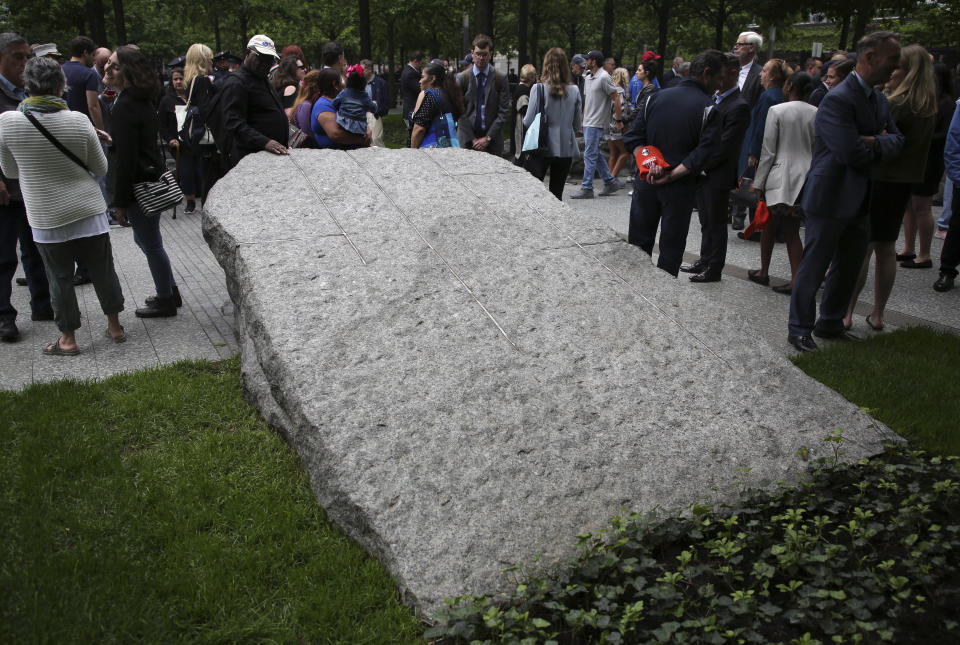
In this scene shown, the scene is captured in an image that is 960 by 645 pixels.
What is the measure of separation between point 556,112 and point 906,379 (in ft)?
17.3

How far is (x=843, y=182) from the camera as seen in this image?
5.38 meters

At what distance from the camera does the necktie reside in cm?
909

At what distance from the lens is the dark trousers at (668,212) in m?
6.08

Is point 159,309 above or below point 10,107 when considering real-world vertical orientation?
below

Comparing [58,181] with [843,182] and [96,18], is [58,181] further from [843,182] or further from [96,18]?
[96,18]

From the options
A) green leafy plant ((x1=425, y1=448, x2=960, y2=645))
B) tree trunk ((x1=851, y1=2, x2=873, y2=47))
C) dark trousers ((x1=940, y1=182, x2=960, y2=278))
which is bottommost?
green leafy plant ((x1=425, y1=448, x2=960, y2=645))

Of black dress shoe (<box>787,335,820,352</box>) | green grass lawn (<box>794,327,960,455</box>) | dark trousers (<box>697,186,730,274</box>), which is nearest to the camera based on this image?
green grass lawn (<box>794,327,960,455</box>)

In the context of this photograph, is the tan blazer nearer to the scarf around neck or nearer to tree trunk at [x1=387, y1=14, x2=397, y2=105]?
the scarf around neck

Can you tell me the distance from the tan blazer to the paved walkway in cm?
102

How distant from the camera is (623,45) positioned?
4412cm

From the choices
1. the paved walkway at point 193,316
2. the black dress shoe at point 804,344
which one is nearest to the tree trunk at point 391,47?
the paved walkway at point 193,316

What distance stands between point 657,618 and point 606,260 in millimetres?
2684

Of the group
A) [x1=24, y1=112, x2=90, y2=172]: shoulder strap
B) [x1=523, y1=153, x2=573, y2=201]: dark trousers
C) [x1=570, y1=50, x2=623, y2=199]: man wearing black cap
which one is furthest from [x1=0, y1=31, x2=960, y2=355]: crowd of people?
[x1=570, y1=50, x2=623, y2=199]: man wearing black cap

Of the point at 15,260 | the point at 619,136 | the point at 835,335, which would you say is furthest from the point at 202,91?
the point at 835,335
